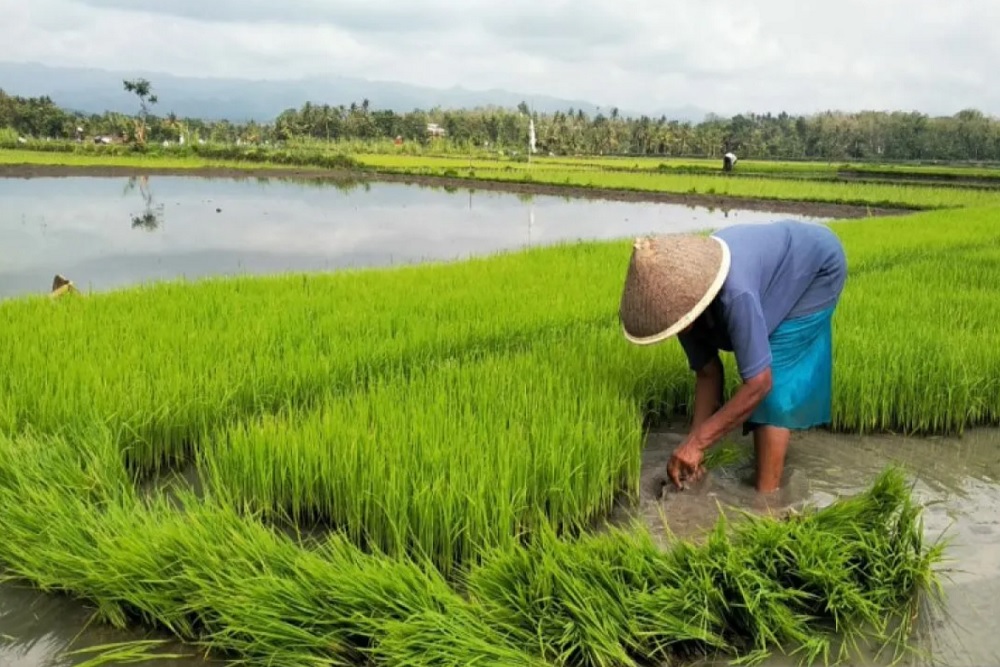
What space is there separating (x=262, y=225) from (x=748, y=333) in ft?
37.6

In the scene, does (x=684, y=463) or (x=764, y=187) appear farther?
(x=764, y=187)

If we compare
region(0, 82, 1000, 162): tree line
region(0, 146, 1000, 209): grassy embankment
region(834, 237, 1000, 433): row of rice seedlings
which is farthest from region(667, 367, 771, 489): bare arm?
region(0, 82, 1000, 162): tree line

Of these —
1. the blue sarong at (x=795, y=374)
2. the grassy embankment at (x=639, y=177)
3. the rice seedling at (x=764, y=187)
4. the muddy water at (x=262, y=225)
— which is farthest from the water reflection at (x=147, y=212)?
the blue sarong at (x=795, y=374)

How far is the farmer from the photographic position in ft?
7.39

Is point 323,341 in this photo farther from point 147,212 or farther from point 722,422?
point 147,212

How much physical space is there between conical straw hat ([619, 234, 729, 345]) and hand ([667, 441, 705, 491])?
0.37 meters

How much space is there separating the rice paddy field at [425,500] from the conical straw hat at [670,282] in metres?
0.51

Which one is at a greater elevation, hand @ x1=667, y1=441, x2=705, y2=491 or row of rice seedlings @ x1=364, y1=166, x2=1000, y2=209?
row of rice seedlings @ x1=364, y1=166, x2=1000, y2=209

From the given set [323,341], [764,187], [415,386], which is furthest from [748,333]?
[764,187]

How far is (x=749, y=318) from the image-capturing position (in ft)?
7.37

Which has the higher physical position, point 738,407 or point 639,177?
point 639,177

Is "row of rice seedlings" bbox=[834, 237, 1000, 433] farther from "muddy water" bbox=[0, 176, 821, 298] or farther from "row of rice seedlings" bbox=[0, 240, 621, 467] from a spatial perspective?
"muddy water" bbox=[0, 176, 821, 298]

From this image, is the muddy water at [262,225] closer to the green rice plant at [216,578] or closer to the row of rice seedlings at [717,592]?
the green rice plant at [216,578]

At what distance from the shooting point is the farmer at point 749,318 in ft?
7.39
